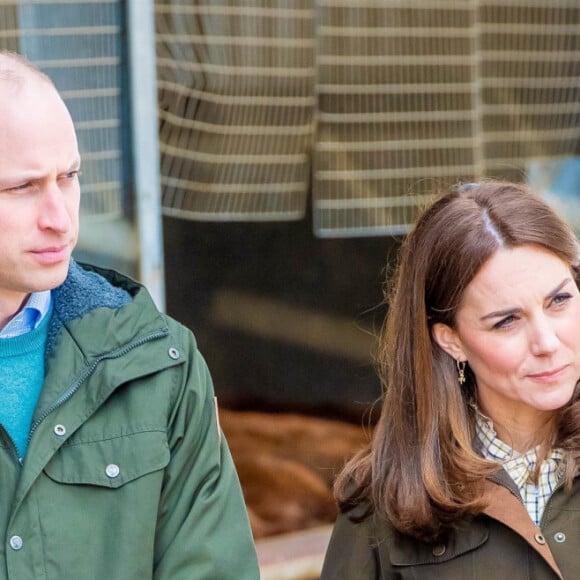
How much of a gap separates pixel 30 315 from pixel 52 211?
0.26 m

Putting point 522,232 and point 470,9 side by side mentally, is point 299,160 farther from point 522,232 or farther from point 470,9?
point 522,232

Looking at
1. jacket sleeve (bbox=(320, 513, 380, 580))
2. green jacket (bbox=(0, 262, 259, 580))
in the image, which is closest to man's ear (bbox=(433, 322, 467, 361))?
jacket sleeve (bbox=(320, 513, 380, 580))

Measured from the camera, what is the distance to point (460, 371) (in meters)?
2.82

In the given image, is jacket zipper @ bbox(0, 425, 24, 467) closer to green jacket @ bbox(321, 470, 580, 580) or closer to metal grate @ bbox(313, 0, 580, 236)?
green jacket @ bbox(321, 470, 580, 580)

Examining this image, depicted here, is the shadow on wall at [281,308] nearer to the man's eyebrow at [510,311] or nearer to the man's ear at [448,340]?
the man's ear at [448,340]

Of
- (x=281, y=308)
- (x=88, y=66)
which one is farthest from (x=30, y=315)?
(x=281, y=308)

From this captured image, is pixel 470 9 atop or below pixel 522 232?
atop

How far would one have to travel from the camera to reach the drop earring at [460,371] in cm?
282

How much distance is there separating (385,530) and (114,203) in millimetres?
1689

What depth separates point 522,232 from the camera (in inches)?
107

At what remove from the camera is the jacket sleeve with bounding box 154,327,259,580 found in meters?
2.40

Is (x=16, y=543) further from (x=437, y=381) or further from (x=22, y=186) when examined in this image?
(x=437, y=381)

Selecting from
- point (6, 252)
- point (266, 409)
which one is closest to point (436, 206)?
point (6, 252)

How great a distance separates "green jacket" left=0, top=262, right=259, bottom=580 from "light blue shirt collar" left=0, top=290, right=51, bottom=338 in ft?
0.11
